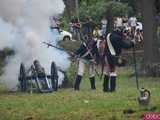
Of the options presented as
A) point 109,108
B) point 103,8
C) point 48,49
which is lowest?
point 109,108

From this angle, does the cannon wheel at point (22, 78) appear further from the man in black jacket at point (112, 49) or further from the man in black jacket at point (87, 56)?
the man in black jacket at point (112, 49)

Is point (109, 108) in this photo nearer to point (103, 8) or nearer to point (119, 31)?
point (119, 31)

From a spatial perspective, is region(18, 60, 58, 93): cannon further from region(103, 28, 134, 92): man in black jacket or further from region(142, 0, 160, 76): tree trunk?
region(142, 0, 160, 76): tree trunk

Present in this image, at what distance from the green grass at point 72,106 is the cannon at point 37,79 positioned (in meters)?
0.86

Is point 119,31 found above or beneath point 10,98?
above

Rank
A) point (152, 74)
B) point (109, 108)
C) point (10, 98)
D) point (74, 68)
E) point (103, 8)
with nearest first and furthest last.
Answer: point (109, 108)
point (10, 98)
point (74, 68)
point (152, 74)
point (103, 8)

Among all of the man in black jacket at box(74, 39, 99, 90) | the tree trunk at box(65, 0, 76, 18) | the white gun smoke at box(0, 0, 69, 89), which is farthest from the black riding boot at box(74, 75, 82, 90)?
the tree trunk at box(65, 0, 76, 18)

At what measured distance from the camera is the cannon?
21.3 m

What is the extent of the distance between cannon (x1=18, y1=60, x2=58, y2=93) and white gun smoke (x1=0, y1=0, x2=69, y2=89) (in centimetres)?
73

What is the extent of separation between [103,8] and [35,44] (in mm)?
19616

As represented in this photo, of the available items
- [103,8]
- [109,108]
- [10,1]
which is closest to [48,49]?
[10,1]

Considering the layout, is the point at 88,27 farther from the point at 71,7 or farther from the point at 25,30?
the point at 25,30

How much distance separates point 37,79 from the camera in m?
21.4

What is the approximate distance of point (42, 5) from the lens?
21938 millimetres
